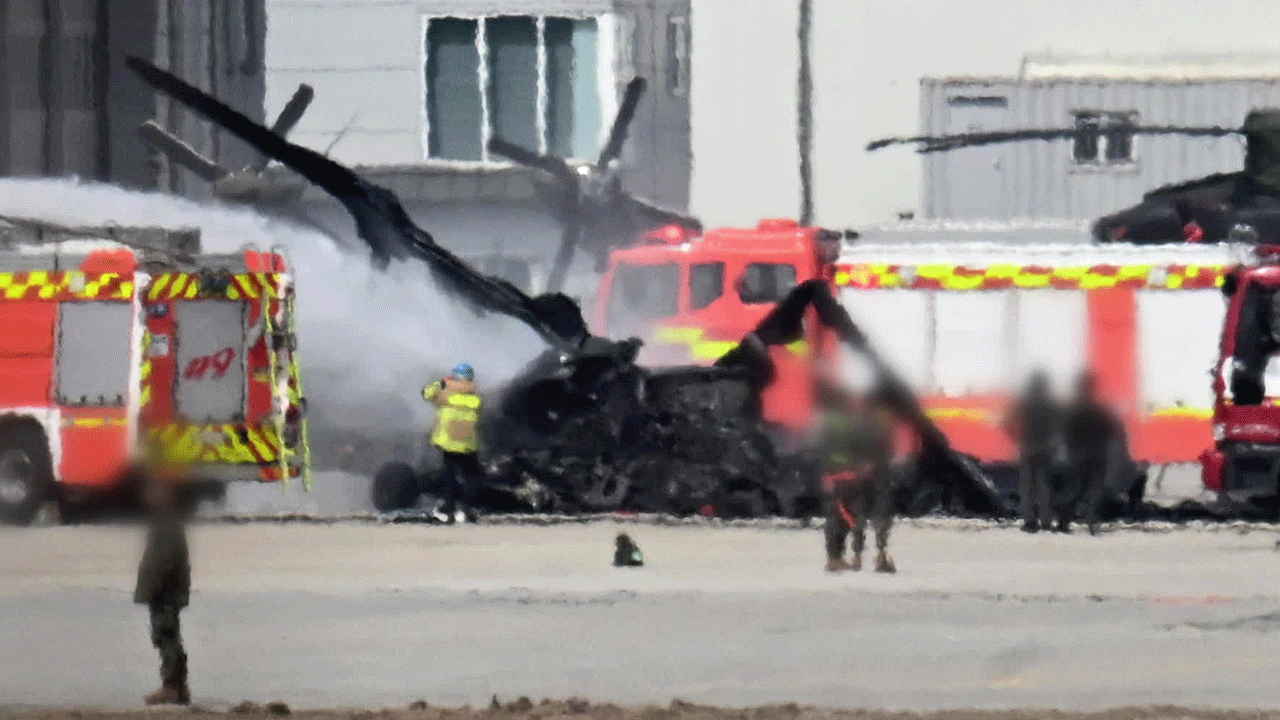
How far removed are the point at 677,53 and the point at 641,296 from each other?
12991mm

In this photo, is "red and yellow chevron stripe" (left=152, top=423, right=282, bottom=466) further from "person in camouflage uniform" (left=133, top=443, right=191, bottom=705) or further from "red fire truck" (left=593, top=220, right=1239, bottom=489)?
"person in camouflage uniform" (left=133, top=443, right=191, bottom=705)

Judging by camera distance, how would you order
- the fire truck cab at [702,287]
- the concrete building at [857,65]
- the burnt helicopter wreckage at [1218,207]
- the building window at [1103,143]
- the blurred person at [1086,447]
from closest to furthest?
the blurred person at [1086,447] < the fire truck cab at [702,287] < the burnt helicopter wreckage at [1218,207] < the building window at [1103,143] < the concrete building at [857,65]

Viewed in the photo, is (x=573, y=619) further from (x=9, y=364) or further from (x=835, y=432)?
(x=9, y=364)

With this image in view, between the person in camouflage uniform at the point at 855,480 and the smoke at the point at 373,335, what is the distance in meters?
6.60

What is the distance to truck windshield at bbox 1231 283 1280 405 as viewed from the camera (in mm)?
27688

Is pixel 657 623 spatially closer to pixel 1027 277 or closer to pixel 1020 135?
pixel 1027 277

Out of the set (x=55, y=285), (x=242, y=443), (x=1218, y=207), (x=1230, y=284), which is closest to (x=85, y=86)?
(x=55, y=285)

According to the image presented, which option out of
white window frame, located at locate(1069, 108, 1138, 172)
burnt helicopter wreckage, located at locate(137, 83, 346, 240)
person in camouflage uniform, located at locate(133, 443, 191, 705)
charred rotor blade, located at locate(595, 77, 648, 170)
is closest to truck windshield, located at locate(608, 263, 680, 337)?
burnt helicopter wreckage, located at locate(137, 83, 346, 240)

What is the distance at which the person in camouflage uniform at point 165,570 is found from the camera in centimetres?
1475

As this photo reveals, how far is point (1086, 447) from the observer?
2745 centimetres

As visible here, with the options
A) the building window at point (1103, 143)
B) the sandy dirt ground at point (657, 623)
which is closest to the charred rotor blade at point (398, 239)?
the sandy dirt ground at point (657, 623)

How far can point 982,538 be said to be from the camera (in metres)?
26.9

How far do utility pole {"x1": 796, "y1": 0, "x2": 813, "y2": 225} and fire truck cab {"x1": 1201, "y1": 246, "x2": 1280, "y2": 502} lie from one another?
17742 mm

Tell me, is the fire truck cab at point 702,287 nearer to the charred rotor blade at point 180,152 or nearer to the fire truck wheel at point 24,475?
the fire truck wheel at point 24,475
